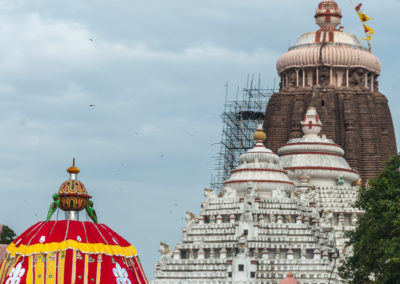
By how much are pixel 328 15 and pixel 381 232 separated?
53.2m

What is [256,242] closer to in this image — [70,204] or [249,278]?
[249,278]

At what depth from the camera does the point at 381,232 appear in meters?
53.5

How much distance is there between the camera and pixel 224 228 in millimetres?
78875

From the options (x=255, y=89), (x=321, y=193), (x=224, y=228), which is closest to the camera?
(x=224, y=228)

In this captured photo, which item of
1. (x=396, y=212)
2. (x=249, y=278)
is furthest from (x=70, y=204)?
(x=249, y=278)

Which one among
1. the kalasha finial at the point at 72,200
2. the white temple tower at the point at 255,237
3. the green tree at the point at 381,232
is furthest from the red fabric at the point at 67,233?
the white temple tower at the point at 255,237

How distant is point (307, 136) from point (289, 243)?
17094 millimetres

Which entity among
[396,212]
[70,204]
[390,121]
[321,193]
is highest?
[390,121]

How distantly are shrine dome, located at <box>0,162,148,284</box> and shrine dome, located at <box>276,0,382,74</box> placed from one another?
2673 inches

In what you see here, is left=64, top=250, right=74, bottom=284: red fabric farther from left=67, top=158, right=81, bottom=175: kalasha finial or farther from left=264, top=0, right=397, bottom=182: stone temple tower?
left=264, top=0, right=397, bottom=182: stone temple tower

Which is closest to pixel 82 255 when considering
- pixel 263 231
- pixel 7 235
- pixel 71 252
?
pixel 71 252

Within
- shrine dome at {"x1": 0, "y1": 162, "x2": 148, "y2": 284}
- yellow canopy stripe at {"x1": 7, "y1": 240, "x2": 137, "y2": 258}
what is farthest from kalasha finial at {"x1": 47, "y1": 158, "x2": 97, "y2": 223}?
yellow canopy stripe at {"x1": 7, "y1": 240, "x2": 137, "y2": 258}

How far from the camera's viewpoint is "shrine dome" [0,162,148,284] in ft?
112

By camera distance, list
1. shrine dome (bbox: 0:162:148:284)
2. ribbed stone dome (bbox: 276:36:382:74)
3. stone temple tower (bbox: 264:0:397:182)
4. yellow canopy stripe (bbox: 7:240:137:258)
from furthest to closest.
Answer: ribbed stone dome (bbox: 276:36:382:74)
stone temple tower (bbox: 264:0:397:182)
yellow canopy stripe (bbox: 7:240:137:258)
shrine dome (bbox: 0:162:148:284)
